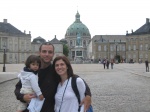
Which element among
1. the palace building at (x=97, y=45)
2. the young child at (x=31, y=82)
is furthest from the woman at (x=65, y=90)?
the palace building at (x=97, y=45)

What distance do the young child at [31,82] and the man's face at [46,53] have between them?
0.16m

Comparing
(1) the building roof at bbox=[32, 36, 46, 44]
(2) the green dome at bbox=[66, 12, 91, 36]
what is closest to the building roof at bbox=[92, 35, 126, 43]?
(1) the building roof at bbox=[32, 36, 46, 44]

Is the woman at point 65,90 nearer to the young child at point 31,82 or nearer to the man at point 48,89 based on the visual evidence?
the man at point 48,89

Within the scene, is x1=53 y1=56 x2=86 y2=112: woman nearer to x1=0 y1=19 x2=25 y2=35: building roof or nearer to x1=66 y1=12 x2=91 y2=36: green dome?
x1=0 y1=19 x2=25 y2=35: building roof

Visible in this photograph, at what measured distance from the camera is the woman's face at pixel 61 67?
402cm

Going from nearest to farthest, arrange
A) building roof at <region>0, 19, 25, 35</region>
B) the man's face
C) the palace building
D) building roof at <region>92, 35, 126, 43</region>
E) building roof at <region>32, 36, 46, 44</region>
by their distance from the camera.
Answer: the man's face, building roof at <region>0, 19, 25, 35</region>, the palace building, building roof at <region>32, 36, 46, 44</region>, building roof at <region>92, 35, 126, 43</region>

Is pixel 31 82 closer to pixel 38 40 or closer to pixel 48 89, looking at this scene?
pixel 48 89

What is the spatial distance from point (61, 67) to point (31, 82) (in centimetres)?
40

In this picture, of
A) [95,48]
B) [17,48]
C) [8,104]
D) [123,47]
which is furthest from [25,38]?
[8,104]

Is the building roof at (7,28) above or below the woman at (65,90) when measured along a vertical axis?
above

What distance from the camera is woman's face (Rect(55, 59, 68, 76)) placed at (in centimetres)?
402

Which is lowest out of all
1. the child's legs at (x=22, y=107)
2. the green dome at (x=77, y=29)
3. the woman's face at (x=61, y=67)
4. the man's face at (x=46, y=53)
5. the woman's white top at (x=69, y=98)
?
the child's legs at (x=22, y=107)

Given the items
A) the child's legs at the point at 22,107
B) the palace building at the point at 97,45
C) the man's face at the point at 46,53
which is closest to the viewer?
the child's legs at the point at 22,107

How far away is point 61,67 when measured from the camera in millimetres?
4031
